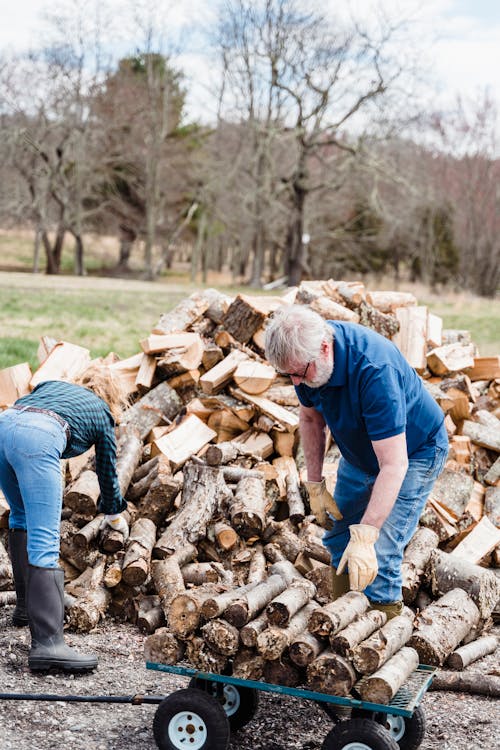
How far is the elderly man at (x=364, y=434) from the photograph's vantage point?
296 cm

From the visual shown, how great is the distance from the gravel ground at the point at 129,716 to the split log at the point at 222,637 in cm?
52

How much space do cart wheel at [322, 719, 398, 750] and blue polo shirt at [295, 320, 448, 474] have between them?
1.01 m

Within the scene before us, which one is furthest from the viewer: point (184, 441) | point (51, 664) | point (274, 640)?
point (184, 441)

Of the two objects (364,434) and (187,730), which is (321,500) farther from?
(187,730)

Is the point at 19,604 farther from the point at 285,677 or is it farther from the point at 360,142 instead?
the point at 360,142

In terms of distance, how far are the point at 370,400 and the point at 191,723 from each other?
54.0 inches

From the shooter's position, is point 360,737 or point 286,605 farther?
point 286,605

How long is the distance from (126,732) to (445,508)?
9.46ft

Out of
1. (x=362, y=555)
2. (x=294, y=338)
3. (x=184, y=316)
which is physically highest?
(x=294, y=338)

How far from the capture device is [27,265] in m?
38.9

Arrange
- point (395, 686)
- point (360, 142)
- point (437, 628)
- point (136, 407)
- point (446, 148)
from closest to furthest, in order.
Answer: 1. point (395, 686)
2. point (437, 628)
3. point (136, 407)
4. point (360, 142)
5. point (446, 148)

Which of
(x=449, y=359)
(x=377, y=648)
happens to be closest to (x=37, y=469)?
(x=377, y=648)

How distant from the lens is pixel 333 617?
2.89 meters

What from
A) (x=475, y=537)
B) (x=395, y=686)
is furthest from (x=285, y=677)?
(x=475, y=537)
